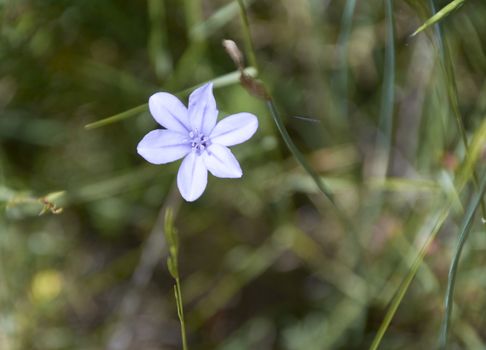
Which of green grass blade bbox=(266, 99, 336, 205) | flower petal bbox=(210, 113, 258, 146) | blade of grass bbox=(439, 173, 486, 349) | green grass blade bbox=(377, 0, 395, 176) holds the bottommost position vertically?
blade of grass bbox=(439, 173, 486, 349)

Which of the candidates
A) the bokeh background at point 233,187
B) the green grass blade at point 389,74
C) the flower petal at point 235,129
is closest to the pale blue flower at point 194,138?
the flower petal at point 235,129

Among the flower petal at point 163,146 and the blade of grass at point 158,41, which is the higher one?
the blade of grass at point 158,41

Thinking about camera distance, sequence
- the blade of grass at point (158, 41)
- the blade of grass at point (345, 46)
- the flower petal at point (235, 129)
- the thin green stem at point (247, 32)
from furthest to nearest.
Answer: the blade of grass at point (158, 41) → the blade of grass at point (345, 46) → the thin green stem at point (247, 32) → the flower petal at point (235, 129)

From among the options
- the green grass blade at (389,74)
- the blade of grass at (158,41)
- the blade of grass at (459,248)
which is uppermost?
the blade of grass at (158,41)

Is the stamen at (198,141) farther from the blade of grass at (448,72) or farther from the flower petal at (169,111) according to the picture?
the blade of grass at (448,72)

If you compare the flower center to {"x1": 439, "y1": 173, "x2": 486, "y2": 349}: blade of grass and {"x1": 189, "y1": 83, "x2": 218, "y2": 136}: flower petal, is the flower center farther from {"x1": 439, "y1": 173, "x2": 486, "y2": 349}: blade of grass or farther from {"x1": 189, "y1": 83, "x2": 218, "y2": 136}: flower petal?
{"x1": 439, "y1": 173, "x2": 486, "y2": 349}: blade of grass

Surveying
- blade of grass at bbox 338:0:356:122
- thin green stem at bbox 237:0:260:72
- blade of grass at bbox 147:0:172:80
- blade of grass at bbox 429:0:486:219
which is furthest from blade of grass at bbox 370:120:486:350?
blade of grass at bbox 147:0:172:80

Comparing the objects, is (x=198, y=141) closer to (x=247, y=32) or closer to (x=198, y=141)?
(x=198, y=141)
